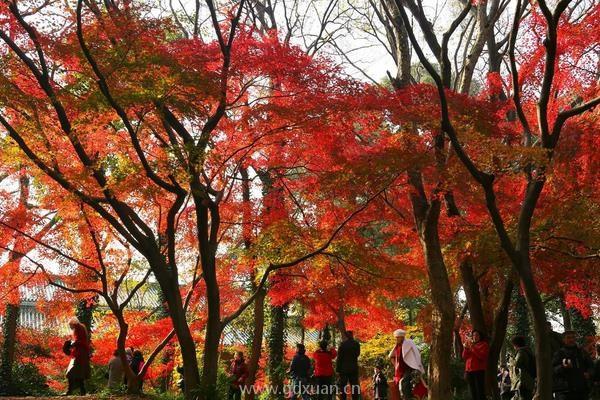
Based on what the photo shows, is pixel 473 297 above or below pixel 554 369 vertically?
above

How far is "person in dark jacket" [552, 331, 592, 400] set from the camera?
8.05 meters

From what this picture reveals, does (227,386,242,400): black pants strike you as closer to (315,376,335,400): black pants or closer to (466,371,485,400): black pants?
(315,376,335,400): black pants

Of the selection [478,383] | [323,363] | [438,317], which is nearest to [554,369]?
[478,383]

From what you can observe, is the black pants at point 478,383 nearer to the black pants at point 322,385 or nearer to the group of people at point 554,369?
the group of people at point 554,369

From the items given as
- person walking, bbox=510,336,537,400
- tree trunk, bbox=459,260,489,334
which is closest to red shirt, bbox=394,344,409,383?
person walking, bbox=510,336,537,400

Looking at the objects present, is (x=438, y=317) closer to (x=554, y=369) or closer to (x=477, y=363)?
(x=477, y=363)

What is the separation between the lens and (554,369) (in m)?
8.23

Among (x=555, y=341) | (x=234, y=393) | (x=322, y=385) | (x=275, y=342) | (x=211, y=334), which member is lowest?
(x=234, y=393)

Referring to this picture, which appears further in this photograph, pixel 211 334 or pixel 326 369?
pixel 326 369

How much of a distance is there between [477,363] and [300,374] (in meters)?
3.23

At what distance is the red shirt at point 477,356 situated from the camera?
1049 centimetres

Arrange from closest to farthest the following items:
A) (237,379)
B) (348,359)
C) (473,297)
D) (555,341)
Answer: (555,341) → (348,359) → (473,297) → (237,379)

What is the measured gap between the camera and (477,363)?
1055 cm

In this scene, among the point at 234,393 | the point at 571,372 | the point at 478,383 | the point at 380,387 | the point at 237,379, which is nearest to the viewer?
the point at 571,372
